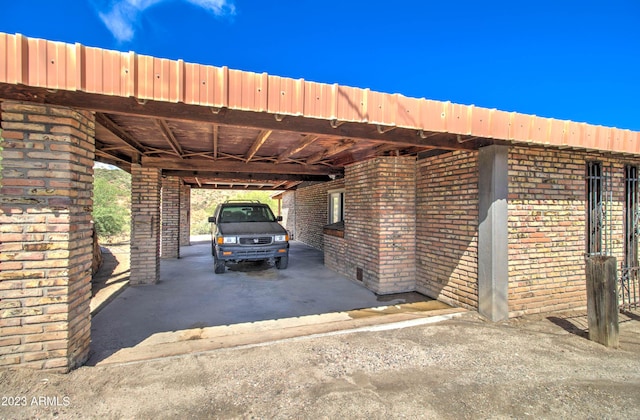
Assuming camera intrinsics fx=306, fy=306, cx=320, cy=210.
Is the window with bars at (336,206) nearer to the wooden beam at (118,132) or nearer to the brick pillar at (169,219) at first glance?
the brick pillar at (169,219)

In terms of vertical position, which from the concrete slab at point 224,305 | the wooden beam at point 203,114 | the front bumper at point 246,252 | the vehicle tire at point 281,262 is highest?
the wooden beam at point 203,114

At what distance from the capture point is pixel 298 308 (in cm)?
516

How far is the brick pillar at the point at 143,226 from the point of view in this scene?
21.6ft

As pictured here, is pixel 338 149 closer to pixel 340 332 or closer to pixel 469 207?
pixel 469 207

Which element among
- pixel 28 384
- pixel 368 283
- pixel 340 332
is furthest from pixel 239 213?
pixel 28 384

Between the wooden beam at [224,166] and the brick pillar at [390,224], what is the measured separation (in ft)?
6.30

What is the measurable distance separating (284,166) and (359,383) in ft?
18.7

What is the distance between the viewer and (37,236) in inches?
109

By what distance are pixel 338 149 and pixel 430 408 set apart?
411cm

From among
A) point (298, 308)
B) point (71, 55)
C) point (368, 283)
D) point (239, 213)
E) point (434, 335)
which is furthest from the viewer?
point (239, 213)

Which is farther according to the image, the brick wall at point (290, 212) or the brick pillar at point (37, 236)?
the brick wall at point (290, 212)

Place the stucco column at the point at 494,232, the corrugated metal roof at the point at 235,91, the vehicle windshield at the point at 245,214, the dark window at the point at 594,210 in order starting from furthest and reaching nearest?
1. the vehicle windshield at the point at 245,214
2. the dark window at the point at 594,210
3. the stucco column at the point at 494,232
4. the corrugated metal roof at the point at 235,91

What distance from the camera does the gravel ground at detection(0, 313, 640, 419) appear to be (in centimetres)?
247

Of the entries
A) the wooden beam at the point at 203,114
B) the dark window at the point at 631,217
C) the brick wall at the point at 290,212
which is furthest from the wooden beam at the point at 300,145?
the brick wall at the point at 290,212
